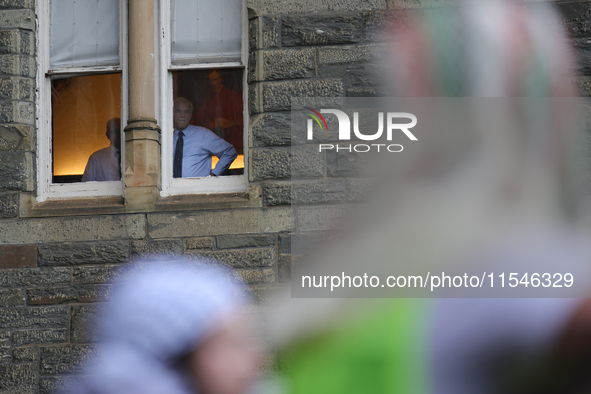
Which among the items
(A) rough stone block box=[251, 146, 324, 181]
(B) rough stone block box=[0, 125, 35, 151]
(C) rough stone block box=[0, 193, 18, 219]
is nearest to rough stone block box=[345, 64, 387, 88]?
(A) rough stone block box=[251, 146, 324, 181]

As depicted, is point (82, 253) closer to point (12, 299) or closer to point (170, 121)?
point (12, 299)

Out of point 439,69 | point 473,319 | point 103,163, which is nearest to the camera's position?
point 473,319

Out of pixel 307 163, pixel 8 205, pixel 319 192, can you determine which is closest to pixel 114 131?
pixel 8 205

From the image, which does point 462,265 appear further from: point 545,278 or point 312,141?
point 312,141

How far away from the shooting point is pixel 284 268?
3.81 metres

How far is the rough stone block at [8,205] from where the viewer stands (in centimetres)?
396

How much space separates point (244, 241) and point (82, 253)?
39.8 inches

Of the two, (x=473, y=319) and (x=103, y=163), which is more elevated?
(x=103, y=163)

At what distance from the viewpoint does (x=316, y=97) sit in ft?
12.8

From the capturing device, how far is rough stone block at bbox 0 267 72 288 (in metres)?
3.90

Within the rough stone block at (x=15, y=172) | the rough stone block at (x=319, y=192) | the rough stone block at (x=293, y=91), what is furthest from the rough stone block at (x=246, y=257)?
the rough stone block at (x=15, y=172)

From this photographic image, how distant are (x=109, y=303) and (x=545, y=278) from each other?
262 cm

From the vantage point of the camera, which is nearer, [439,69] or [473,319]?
[473,319]

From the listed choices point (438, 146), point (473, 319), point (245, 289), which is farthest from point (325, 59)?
point (473, 319)
